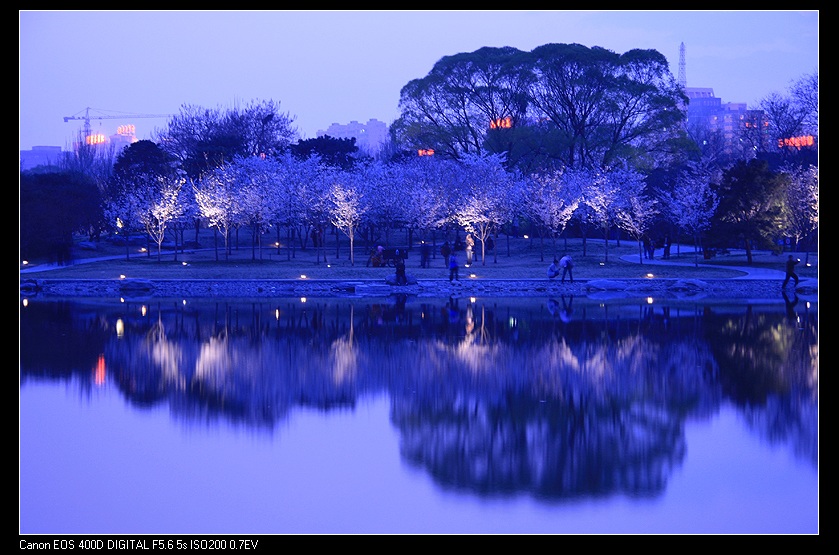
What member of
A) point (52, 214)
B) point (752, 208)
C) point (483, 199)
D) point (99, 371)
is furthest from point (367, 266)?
point (99, 371)

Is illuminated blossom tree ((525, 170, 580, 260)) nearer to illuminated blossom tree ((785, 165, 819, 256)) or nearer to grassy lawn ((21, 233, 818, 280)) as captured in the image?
grassy lawn ((21, 233, 818, 280))

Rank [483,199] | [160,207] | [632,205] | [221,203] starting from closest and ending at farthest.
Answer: [483,199]
[221,203]
[160,207]
[632,205]

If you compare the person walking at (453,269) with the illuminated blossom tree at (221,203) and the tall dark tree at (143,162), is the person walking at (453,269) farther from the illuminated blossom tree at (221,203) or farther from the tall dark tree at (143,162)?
the tall dark tree at (143,162)

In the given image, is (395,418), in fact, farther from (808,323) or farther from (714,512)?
(808,323)

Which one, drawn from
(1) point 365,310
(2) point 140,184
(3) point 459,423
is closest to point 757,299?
(1) point 365,310

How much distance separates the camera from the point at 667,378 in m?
17.9

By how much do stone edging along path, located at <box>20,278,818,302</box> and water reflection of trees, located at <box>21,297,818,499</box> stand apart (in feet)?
24.6

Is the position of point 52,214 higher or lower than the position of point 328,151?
lower

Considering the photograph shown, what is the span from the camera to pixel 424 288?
3878 cm

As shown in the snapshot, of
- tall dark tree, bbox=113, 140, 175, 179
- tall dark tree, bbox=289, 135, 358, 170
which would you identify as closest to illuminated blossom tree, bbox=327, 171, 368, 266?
tall dark tree, bbox=289, 135, 358, 170

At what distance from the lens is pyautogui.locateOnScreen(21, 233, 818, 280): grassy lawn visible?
140 feet

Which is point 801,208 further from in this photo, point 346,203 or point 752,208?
point 346,203

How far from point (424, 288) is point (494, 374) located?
66.9 ft
